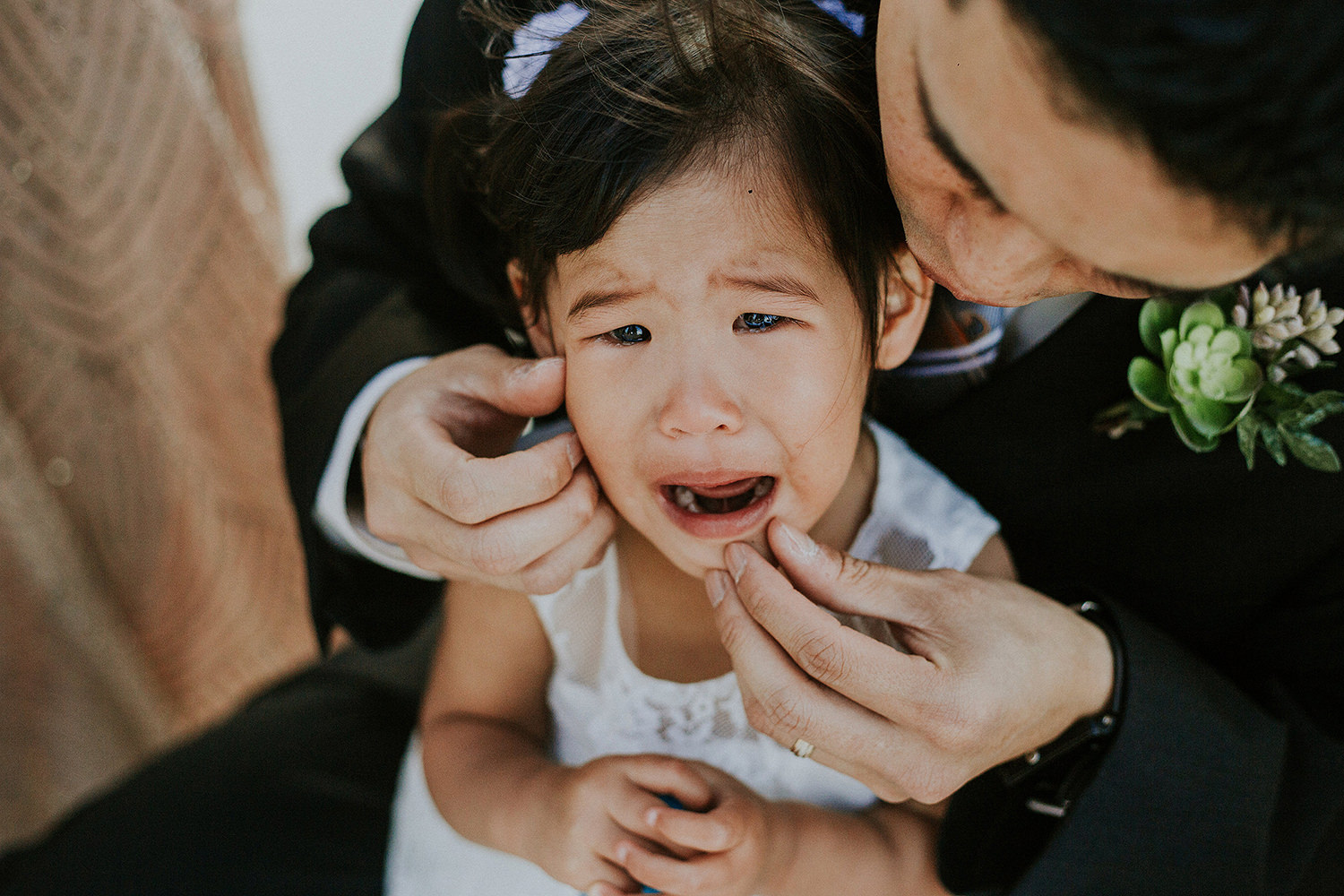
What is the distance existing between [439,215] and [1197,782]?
107 centimetres

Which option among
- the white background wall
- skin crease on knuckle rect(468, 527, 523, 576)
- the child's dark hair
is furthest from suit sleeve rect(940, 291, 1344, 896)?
the white background wall

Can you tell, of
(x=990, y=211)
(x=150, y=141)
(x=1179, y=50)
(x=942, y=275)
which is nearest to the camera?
(x=1179, y=50)

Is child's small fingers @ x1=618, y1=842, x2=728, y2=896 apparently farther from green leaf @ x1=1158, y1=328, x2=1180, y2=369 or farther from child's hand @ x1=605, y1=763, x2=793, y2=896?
green leaf @ x1=1158, y1=328, x2=1180, y2=369

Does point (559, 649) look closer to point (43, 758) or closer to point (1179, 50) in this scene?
point (1179, 50)

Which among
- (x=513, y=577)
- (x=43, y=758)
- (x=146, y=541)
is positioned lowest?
(x=43, y=758)

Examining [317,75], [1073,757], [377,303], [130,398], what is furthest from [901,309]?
[317,75]

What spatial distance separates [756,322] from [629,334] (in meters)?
0.12

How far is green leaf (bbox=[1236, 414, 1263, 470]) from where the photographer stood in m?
0.84

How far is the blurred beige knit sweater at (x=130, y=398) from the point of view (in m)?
1.38

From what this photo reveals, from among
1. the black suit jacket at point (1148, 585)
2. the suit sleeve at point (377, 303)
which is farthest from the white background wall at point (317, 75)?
the black suit jacket at point (1148, 585)

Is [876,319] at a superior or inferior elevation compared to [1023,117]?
A: inferior

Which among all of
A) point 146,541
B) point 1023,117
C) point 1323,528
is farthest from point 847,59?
point 146,541

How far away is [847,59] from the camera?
84 cm

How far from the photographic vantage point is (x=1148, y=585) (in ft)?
3.31
